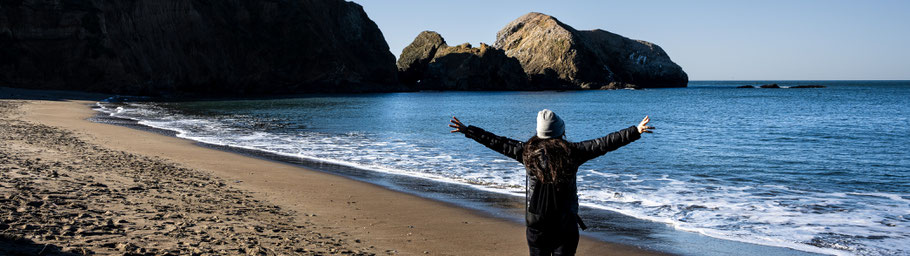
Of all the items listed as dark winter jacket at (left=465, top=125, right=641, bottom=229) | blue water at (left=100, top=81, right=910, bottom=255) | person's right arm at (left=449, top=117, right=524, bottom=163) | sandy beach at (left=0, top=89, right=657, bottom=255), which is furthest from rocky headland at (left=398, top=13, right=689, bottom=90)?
dark winter jacket at (left=465, top=125, right=641, bottom=229)

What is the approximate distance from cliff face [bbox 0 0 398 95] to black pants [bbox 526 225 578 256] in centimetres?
7038

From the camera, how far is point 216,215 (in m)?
7.10

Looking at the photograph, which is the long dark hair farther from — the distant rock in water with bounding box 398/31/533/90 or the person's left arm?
the distant rock in water with bounding box 398/31/533/90

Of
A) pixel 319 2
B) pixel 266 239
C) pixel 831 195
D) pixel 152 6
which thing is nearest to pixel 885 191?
pixel 831 195

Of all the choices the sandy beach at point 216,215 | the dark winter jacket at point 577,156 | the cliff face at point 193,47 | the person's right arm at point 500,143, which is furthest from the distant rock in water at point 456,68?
the dark winter jacket at point 577,156

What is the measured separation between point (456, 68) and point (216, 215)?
403 ft

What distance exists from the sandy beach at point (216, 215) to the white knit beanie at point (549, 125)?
285cm

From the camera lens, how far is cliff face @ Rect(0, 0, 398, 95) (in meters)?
62.9

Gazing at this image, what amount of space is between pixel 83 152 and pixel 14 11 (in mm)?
62448

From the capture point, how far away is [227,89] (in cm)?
8519

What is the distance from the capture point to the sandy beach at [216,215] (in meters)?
5.68

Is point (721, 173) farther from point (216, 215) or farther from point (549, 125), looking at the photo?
point (549, 125)

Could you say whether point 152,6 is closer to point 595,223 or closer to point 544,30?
point 595,223

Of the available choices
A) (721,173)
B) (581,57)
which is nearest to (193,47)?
(721,173)
